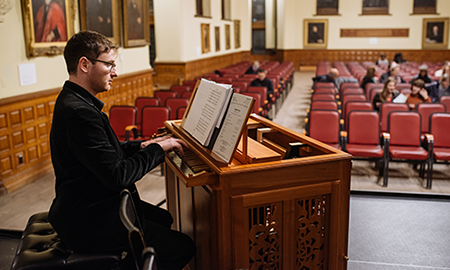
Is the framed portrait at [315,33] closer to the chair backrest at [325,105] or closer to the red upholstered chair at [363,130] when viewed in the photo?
the chair backrest at [325,105]

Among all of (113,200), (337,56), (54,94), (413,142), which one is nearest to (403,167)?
(413,142)

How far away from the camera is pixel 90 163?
191cm

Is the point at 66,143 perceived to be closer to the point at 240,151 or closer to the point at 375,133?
the point at 240,151

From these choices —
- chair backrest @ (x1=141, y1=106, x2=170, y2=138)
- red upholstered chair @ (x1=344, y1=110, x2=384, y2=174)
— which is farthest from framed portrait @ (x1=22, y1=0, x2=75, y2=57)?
red upholstered chair @ (x1=344, y1=110, x2=384, y2=174)

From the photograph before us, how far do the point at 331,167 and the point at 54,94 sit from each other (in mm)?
4928

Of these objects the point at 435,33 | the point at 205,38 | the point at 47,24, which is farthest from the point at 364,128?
the point at 435,33

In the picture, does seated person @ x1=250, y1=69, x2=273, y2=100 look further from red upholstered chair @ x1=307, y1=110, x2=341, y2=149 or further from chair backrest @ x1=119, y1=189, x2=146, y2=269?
chair backrest @ x1=119, y1=189, x2=146, y2=269

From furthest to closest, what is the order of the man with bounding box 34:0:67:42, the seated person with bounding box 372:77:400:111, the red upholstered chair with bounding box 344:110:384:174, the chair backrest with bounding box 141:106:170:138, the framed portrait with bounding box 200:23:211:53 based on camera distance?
the framed portrait with bounding box 200:23:211:53 < the seated person with bounding box 372:77:400:111 < the chair backrest with bounding box 141:106:170:138 < the man with bounding box 34:0:67:42 < the red upholstered chair with bounding box 344:110:384:174

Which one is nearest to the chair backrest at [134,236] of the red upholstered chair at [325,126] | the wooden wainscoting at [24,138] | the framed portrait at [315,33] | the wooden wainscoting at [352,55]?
the wooden wainscoting at [24,138]

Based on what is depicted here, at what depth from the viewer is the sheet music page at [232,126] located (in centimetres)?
198

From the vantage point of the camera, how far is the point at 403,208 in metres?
4.18

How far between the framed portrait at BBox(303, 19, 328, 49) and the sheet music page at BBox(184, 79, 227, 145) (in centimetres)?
2187

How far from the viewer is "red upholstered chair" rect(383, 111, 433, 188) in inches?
193

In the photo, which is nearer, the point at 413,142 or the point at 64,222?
the point at 64,222
